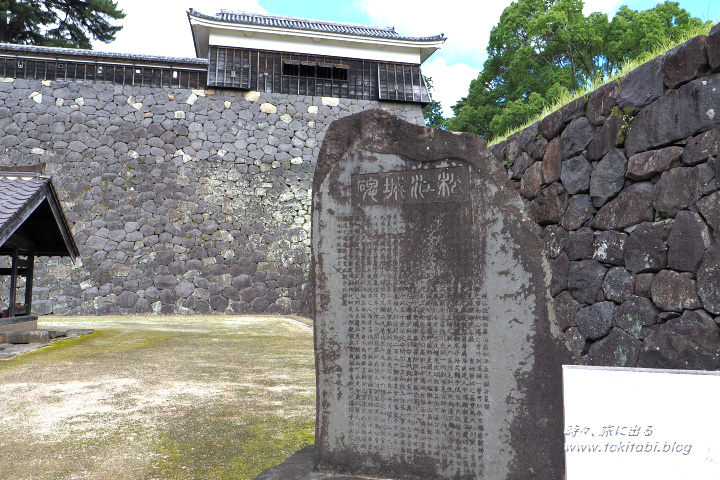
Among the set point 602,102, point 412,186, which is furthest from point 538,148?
point 412,186

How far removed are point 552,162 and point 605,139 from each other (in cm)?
80

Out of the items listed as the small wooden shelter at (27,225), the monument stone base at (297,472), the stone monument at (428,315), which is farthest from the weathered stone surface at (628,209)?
the small wooden shelter at (27,225)

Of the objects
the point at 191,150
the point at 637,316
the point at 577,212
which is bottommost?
the point at 637,316

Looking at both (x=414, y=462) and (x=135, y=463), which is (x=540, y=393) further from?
(x=135, y=463)

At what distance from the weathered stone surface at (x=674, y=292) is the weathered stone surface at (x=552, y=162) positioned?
1669 millimetres

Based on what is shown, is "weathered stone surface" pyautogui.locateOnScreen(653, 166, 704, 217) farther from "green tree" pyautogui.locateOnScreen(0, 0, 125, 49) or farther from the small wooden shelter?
"green tree" pyautogui.locateOnScreen(0, 0, 125, 49)

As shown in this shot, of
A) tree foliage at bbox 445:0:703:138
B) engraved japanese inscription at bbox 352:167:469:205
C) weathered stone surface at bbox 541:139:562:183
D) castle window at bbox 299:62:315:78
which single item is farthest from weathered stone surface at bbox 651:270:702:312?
castle window at bbox 299:62:315:78

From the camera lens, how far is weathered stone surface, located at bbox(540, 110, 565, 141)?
5.08 meters

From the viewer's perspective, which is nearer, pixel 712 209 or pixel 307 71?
pixel 712 209

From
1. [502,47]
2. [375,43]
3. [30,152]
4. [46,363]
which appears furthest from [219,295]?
[502,47]

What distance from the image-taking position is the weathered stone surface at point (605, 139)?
14.0 ft

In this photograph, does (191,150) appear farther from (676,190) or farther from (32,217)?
(676,190)

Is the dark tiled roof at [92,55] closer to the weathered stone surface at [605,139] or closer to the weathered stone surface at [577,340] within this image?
the weathered stone surface at [605,139]

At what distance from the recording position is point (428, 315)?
221cm
